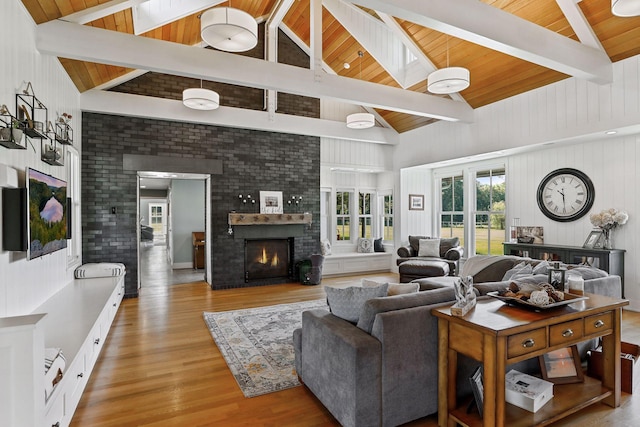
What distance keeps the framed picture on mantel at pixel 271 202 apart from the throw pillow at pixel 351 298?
15.0 feet

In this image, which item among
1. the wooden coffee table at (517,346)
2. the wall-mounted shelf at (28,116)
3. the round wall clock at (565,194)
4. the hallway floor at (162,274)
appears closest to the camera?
the wooden coffee table at (517,346)

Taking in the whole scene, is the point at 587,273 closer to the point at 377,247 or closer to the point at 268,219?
the point at 268,219

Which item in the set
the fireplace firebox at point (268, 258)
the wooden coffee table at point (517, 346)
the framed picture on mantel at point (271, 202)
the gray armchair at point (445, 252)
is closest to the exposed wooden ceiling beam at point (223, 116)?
the framed picture on mantel at point (271, 202)

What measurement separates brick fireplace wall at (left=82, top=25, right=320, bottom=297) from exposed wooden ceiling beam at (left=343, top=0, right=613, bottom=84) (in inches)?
164

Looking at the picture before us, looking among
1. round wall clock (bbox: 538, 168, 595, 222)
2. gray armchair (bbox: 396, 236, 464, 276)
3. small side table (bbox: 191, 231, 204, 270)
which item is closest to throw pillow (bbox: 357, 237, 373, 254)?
gray armchair (bbox: 396, 236, 464, 276)

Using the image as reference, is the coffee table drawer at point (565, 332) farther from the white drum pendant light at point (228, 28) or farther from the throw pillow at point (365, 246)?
the throw pillow at point (365, 246)

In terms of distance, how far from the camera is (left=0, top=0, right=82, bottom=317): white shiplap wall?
271cm

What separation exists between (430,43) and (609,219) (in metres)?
3.79

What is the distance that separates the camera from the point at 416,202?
8562mm

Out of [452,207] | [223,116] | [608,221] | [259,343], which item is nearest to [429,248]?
[452,207]

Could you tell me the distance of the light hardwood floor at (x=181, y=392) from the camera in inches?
95.9

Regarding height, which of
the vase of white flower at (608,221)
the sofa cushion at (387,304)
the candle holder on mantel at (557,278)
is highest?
the vase of white flower at (608,221)

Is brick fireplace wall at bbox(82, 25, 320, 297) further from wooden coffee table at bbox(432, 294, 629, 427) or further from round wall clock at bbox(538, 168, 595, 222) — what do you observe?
wooden coffee table at bbox(432, 294, 629, 427)

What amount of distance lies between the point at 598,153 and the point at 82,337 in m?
6.98
